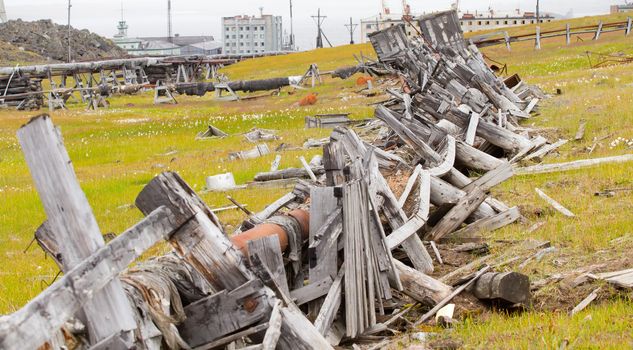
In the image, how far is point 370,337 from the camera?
6.88m

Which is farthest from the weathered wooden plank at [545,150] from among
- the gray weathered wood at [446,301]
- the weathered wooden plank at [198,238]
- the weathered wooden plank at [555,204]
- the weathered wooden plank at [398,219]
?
the weathered wooden plank at [198,238]

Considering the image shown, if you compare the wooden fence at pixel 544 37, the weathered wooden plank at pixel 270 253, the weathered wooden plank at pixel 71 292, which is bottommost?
the weathered wooden plank at pixel 270 253

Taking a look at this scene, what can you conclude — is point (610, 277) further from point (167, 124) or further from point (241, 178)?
point (167, 124)

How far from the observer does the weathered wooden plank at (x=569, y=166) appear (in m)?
13.3

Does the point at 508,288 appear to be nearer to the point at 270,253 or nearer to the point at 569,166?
the point at 270,253

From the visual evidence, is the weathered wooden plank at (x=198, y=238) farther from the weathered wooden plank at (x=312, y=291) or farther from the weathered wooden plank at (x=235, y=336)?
the weathered wooden plank at (x=312, y=291)

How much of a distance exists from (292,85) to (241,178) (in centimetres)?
3324

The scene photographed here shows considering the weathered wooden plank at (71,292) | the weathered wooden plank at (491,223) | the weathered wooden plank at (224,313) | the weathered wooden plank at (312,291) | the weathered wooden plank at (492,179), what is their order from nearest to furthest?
the weathered wooden plank at (71,292), the weathered wooden plank at (224,313), the weathered wooden plank at (312,291), the weathered wooden plank at (491,223), the weathered wooden plank at (492,179)

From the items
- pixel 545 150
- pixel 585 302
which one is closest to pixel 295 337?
pixel 585 302

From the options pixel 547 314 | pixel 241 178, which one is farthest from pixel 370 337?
pixel 241 178

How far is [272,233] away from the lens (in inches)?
268

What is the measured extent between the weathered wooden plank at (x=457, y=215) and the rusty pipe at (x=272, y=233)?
2.59 m

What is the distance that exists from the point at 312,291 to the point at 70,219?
259 centimetres

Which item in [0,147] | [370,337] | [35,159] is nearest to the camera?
[35,159]
